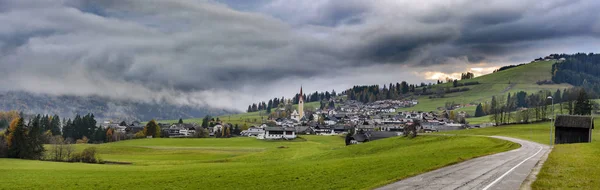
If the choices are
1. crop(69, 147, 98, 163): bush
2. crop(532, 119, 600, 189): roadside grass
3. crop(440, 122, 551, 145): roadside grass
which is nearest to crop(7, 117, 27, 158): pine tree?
crop(69, 147, 98, 163): bush

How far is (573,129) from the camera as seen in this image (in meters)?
72.6

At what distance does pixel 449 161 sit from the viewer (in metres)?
41.8

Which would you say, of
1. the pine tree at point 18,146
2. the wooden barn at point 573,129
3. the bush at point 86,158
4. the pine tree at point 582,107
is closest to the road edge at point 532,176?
the wooden barn at point 573,129

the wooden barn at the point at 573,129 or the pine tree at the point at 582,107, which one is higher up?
the pine tree at the point at 582,107

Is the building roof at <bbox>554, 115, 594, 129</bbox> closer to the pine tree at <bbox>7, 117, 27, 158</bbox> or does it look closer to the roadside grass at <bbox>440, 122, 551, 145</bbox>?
the roadside grass at <bbox>440, 122, 551, 145</bbox>

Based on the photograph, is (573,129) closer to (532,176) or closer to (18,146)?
(532,176)

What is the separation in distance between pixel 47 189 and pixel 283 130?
14014 cm

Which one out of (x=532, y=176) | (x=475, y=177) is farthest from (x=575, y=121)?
(x=475, y=177)

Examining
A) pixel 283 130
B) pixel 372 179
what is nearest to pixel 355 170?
pixel 372 179

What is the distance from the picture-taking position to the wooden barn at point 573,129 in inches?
2773

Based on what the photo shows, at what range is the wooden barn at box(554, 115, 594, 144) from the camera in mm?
70438

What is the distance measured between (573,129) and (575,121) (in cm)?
156

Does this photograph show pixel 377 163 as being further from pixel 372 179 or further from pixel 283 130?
pixel 283 130

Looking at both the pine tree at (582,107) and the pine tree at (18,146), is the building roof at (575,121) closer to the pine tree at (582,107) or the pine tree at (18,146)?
the pine tree at (582,107)
